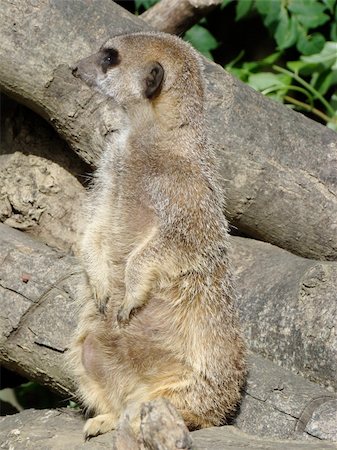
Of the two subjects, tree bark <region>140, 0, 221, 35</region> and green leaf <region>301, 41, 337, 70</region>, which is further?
green leaf <region>301, 41, 337, 70</region>

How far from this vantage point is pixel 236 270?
12.2ft

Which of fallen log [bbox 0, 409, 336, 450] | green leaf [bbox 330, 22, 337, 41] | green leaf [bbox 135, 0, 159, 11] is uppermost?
green leaf [bbox 330, 22, 337, 41]

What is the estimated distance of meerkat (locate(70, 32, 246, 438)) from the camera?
9.63 ft

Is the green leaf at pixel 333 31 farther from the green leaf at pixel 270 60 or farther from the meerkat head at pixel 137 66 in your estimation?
the meerkat head at pixel 137 66

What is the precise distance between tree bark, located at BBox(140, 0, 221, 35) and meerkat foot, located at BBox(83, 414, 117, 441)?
2061 millimetres

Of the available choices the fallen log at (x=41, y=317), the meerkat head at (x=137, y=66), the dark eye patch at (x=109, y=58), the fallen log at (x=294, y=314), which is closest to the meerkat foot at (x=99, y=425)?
the fallen log at (x=41, y=317)

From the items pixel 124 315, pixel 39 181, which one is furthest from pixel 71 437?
pixel 39 181

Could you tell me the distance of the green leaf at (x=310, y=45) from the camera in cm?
497

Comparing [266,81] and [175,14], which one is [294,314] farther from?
[266,81]

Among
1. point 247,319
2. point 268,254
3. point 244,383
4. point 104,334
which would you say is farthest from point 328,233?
point 104,334

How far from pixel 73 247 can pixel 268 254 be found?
0.82 m

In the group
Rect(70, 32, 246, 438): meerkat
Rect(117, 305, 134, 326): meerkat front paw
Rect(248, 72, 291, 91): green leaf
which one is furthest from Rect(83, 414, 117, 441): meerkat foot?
Rect(248, 72, 291, 91): green leaf

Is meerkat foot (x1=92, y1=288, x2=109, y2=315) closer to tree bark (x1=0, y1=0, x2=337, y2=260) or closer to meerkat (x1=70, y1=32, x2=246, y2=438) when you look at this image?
meerkat (x1=70, y1=32, x2=246, y2=438)

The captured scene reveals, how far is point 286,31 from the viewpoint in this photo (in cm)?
491
